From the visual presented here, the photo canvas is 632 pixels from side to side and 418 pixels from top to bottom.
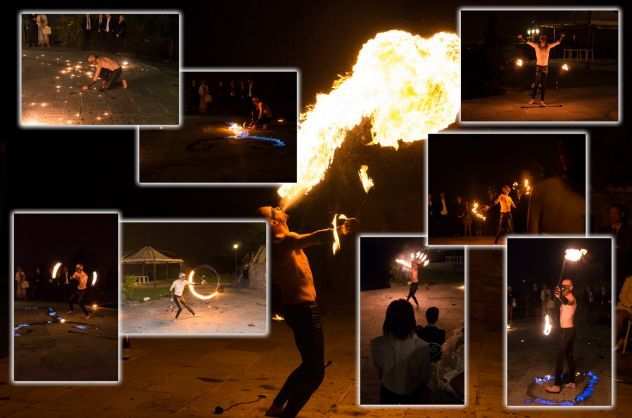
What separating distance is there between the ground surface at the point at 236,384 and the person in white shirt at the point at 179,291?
1276 mm

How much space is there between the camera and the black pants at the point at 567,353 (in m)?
6.61

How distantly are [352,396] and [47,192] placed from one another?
581 centimetres

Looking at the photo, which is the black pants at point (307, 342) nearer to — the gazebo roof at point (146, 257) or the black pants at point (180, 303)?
the black pants at point (180, 303)

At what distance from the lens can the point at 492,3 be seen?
7.60m

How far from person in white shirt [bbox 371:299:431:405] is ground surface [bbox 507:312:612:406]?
0.65 metres

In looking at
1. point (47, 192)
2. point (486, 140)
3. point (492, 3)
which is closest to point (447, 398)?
point (486, 140)

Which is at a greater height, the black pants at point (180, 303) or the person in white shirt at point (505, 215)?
the person in white shirt at point (505, 215)

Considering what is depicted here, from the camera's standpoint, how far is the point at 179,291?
22.3ft

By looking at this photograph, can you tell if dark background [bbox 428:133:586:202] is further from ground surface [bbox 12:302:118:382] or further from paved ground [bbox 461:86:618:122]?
ground surface [bbox 12:302:118:382]

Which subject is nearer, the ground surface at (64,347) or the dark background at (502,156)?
the dark background at (502,156)

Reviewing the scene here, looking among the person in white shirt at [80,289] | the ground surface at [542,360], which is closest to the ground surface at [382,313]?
the ground surface at [542,360]

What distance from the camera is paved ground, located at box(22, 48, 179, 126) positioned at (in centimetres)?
656

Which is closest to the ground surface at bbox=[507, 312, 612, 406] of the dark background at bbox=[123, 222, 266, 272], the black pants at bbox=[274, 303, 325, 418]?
the black pants at bbox=[274, 303, 325, 418]

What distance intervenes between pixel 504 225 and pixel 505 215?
0.08 metres
